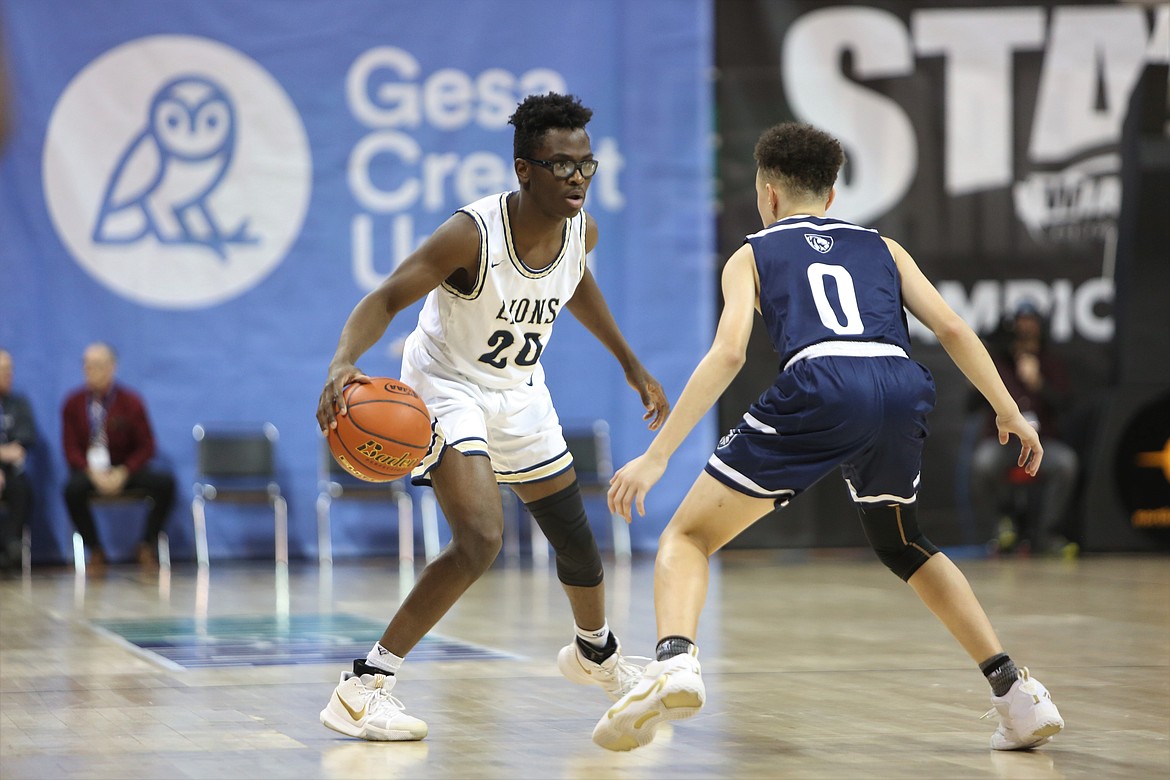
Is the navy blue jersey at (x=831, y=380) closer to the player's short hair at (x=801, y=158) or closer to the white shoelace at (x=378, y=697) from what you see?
the player's short hair at (x=801, y=158)

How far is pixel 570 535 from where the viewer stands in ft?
15.6

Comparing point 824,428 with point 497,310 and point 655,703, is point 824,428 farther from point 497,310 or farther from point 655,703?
Result: point 497,310

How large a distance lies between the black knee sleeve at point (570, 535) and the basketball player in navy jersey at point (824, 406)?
29.5 inches

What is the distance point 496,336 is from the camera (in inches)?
182

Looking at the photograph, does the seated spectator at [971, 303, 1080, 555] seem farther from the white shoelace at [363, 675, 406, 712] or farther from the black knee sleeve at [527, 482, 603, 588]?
the white shoelace at [363, 675, 406, 712]

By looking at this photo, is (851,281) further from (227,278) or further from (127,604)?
(227,278)

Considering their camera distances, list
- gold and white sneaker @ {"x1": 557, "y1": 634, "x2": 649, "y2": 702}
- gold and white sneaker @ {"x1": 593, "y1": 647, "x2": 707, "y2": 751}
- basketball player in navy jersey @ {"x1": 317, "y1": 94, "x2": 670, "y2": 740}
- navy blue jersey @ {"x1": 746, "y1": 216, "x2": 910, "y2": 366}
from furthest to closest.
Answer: gold and white sneaker @ {"x1": 557, "y1": 634, "x2": 649, "y2": 702} → basketball player in navy jersey @ {"x1": 317, "y1": 94, "x2": 670, "y2": 740} → navy blue jersey @ {"x1": 746, "y1": 216, "x2": 910, "y2": 366} → gold and white sneaker @ {"x1": 593, "y1": 647, "x2": 707, "y2": 751}

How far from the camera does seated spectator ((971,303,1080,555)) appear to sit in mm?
11391

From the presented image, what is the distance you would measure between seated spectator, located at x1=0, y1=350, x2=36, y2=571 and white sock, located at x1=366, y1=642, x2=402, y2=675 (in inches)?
283

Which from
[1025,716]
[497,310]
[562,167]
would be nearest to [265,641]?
[497,310]

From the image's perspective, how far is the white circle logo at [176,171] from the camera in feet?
37.5

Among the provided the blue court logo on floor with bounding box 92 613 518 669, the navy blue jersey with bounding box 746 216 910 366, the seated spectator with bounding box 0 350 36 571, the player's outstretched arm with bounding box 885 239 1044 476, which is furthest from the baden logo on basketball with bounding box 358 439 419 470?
the seated spectator with bounding box 0 350 36 571

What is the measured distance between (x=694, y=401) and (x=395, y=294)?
3.28ft

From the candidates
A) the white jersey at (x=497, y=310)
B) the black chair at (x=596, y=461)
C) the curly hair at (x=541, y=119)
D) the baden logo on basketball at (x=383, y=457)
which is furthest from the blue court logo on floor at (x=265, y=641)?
the black chair at (x=596, y=461)
